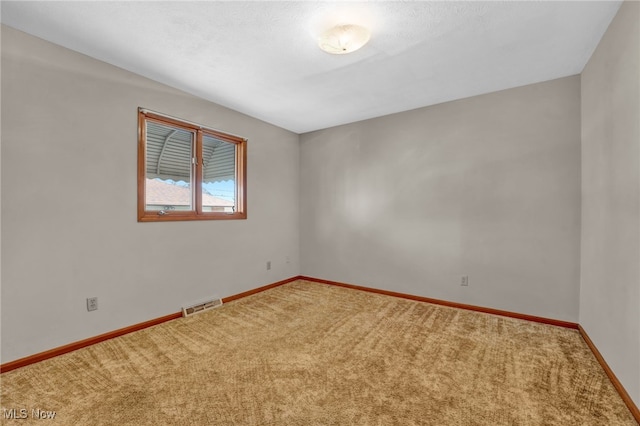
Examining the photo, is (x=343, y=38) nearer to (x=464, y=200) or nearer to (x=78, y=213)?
(x=464, y=200)

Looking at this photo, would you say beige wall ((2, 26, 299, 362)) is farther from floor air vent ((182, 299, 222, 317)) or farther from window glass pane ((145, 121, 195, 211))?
window glass pane ((145, 121, 195, 211))

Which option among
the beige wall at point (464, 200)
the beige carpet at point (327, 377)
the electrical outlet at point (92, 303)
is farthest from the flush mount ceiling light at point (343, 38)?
the electrical outlet at point (92, 303)

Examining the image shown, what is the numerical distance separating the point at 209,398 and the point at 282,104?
3161mm

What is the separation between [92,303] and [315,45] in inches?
117

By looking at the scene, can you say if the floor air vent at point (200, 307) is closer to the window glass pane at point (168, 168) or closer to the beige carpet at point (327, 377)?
the beige carpet at point (327, 377)

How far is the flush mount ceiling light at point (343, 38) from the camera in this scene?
2008 mm

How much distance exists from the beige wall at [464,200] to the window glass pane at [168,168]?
206 centimetres

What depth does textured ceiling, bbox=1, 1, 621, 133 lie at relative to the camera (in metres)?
1.89

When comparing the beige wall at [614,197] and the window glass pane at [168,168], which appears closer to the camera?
the beige wall at [614,197]

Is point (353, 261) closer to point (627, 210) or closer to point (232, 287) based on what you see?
point (232, 287)

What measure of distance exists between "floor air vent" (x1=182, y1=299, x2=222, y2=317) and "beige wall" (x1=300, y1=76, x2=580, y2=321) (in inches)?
69.7

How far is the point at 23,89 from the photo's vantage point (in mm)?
2139

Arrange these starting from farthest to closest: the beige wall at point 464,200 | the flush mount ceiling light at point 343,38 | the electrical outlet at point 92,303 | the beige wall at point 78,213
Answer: the beige wall at point 464,200, the electrical outlet at point 92,303, the beige wall at point 78,213, the flush mount ceiling light at point 343,38

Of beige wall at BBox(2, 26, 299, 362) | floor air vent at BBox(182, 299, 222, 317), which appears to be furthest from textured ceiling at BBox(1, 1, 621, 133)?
floor air vent at BBox(182, 299, 222, 317)
